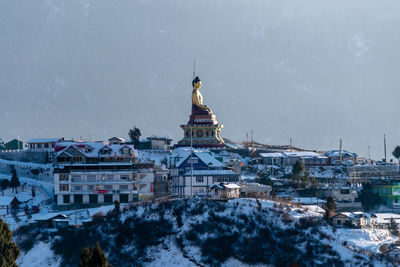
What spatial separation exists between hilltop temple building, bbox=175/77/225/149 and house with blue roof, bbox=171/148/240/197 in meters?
21.3

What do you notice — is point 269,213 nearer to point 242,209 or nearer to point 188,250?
point 242,209

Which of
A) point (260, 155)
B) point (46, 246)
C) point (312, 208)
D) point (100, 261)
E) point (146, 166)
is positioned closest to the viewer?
point (100, 261)

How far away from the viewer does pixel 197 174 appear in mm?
111938

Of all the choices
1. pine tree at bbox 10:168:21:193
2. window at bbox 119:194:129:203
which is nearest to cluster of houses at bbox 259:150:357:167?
window at bbox 119:194:129:203

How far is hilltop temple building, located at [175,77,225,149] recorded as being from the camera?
13888cm

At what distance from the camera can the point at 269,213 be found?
321ft

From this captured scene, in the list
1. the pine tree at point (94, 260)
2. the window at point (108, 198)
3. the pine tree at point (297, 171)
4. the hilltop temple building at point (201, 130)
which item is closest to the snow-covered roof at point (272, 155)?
the hilltop temple building at point (201, 130)

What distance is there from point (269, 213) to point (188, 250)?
10.4m

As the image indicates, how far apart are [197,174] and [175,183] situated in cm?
364

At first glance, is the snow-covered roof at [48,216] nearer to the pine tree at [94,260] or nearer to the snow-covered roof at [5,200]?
the snow-covered roof at [5,200]

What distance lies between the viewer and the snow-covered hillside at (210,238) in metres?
90.9

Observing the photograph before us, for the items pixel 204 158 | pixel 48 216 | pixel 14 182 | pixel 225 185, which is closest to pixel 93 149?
pixel 14 182

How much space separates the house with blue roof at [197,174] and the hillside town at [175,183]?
0.40 feet

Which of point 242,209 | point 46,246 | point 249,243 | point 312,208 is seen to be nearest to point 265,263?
point 249,243
